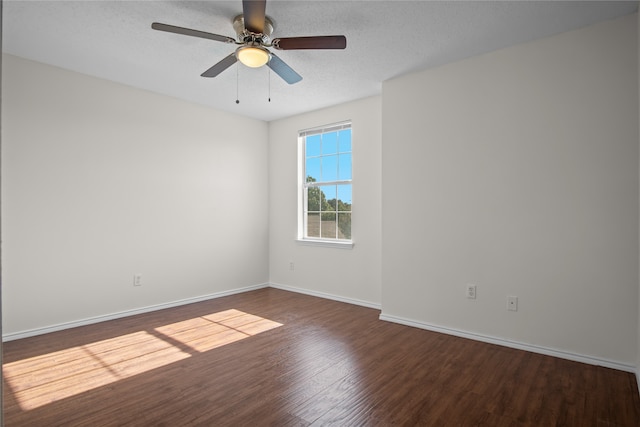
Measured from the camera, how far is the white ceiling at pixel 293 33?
104 inches

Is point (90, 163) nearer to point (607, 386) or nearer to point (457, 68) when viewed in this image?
point (457, 68)

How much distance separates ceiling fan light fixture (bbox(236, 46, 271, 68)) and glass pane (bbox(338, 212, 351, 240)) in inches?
94.7

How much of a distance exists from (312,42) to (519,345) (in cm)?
287

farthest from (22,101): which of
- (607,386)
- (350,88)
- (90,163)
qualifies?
(607,386)

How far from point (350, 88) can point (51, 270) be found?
3465 mm

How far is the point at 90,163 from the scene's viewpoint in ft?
12.5

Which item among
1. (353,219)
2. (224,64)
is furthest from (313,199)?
(224,64)

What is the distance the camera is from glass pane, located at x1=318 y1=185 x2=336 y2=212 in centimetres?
498

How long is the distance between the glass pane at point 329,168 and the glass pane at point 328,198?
0.12 metres

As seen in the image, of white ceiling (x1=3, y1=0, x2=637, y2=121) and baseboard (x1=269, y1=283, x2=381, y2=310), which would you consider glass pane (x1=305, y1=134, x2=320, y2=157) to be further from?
baseboard (x1=269, y1=283, x2=381, y2=310)

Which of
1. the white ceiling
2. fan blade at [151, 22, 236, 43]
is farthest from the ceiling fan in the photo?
the white ceiling

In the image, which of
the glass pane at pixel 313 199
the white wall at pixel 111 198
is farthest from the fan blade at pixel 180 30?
the glass pane at pixel 313 199

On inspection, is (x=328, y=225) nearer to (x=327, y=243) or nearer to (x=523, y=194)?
(x=327, y=243)

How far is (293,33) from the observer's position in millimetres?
2992
